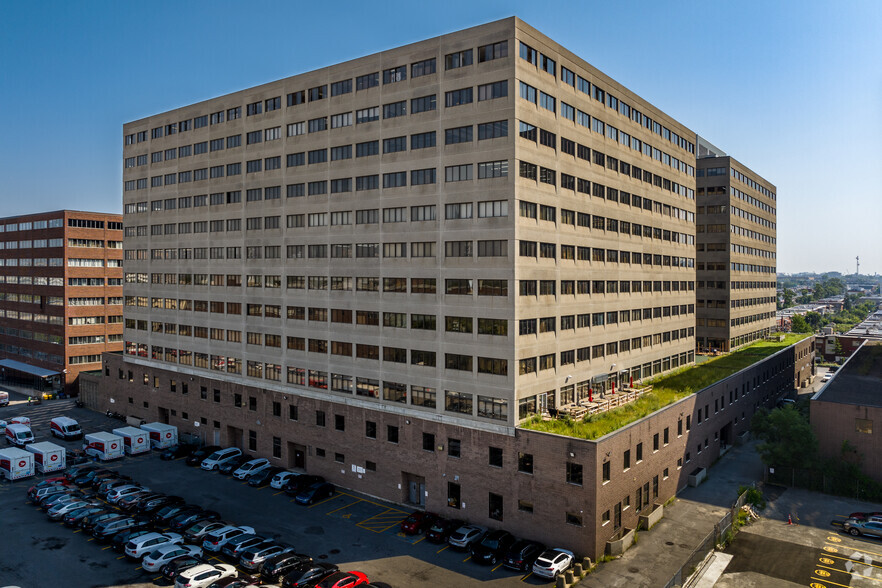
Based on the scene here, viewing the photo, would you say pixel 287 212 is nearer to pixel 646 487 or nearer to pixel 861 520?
pixel 646 487

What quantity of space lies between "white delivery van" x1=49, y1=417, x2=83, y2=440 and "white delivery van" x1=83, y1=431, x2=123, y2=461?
405 inches

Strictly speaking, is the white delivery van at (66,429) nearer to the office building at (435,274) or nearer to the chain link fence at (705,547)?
the office building at (435,274)

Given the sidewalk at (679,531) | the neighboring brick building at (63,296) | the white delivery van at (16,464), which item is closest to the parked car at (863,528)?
the sidewalk at (679,531)

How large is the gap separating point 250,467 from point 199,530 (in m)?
15.7

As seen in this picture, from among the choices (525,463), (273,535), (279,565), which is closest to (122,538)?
(273,535)

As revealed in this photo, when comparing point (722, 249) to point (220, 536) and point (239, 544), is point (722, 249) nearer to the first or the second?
point (239, 544)

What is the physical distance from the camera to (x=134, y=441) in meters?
68.7

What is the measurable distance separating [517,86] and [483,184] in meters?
8.43

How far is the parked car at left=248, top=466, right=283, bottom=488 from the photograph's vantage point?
5856 cm

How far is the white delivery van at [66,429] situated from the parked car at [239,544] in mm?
45950

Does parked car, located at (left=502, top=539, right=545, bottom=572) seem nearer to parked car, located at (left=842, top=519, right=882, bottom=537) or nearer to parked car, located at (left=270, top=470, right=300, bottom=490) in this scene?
parked car, located at (left=270, top=470, right=300, bottom=490)

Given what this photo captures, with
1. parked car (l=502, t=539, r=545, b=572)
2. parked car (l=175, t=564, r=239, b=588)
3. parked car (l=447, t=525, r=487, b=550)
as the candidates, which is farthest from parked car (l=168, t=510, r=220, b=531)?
parked car (l=502, t=539, r=545, b=572)

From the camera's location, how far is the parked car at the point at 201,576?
36906mm

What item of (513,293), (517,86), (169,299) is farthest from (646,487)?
(169,299)
